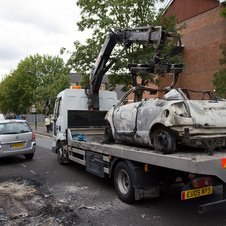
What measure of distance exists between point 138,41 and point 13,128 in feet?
19.1

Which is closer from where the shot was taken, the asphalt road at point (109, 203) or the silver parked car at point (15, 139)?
the asphalt road at point (109, 203)

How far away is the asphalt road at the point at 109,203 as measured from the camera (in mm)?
3793

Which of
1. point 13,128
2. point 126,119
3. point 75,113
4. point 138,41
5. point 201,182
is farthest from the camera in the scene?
point 13,128

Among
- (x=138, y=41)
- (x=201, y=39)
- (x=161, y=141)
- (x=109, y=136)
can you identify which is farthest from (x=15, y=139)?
(x=201, y=39)

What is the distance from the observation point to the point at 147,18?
11.8 metres

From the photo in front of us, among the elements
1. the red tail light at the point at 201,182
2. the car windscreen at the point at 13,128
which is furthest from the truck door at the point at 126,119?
the car windscreen at the point at 13,128

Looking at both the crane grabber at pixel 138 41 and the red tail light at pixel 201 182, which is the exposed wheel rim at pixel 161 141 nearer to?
the red tail light at pixel 201 182

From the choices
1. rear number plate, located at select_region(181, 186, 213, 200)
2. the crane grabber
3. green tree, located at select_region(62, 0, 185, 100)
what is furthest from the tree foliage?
rear number plate, located at select_region(181, 186, 213, 200)

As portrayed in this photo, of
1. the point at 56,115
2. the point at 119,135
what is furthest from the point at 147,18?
the point at 119,135

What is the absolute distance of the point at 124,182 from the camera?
4695 millimetres

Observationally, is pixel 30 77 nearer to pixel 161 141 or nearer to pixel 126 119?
pixel 126 119

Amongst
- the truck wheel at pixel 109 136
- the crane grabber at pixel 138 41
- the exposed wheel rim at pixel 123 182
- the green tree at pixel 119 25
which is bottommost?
the exposed wheel rim at pixel 123 182

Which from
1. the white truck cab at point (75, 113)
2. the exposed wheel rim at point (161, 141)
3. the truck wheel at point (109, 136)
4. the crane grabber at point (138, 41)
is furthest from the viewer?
the white truck cab at point (75, 113)

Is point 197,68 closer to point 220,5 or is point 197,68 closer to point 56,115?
point 220,5
